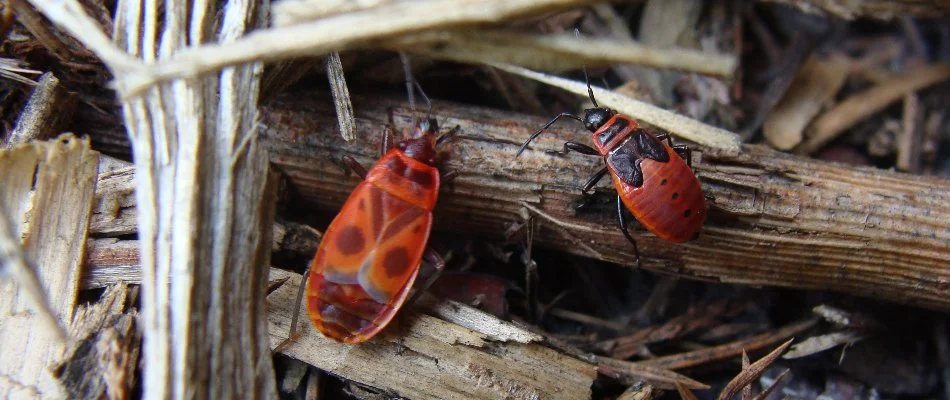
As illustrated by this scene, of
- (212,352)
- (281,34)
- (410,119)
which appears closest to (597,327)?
(410,119)

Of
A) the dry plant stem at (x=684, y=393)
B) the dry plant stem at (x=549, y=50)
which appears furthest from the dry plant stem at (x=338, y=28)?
the dry plant stem at (x=684, y=393)

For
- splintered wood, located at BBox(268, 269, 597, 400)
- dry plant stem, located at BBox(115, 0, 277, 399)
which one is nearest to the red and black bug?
splintered wood, located at BBox(268, 269, 597, 400)

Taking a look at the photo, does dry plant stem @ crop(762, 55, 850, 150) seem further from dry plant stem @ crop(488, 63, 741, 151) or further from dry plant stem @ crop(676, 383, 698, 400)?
dry plant stem @ crop(676, 383, 698, 400)

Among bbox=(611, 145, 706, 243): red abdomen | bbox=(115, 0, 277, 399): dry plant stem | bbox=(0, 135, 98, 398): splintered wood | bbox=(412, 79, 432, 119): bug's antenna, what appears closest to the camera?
bbox=(115, 0, 277, 399): dry plant stem

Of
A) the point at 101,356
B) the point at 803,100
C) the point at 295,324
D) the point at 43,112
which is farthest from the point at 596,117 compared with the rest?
the point at 43,112

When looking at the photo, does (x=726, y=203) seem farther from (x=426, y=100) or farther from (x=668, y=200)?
(x=426, y=100)

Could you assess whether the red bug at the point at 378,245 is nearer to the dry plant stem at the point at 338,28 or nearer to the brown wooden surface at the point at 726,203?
the brown wooden surface at the point at 726,203
